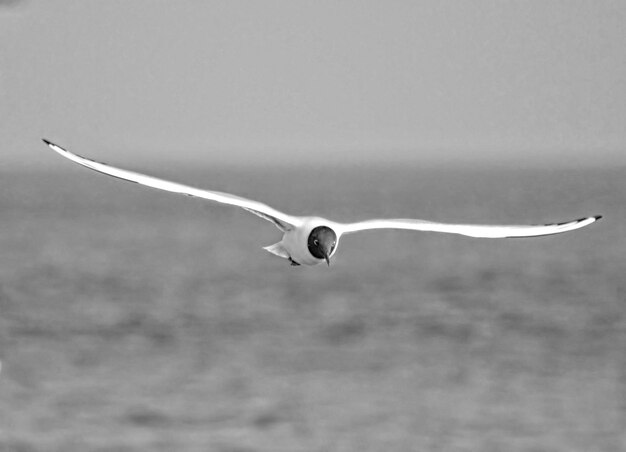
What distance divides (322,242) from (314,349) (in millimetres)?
37241

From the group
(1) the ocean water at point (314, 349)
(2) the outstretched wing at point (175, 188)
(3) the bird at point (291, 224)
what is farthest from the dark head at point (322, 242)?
(1) the ocean water at point (314, 349)

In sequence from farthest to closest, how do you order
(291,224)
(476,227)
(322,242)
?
1. (476,227)
2. (291,224)
3. (322,242)

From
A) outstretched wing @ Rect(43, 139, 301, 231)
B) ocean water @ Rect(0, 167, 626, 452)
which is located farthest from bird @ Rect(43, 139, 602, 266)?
ocean water @ Rect(0, 167, 626, 452)

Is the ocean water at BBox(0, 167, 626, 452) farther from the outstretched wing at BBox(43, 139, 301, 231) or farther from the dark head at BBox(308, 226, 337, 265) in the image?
the dark head at BBox(308, 226, 337, 265)

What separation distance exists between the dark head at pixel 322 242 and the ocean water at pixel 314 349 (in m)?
21.2

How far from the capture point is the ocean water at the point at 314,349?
116 ft

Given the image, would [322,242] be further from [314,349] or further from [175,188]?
[314,349]

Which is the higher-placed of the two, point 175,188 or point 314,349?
point 314,349

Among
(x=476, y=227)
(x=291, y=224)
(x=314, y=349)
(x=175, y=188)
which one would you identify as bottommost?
(x=291, y=224)

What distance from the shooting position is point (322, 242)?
1241cm

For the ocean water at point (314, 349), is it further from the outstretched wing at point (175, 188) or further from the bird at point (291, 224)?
the outstretched wing at point (175, 188)

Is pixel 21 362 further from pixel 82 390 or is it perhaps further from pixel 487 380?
pixel 487 380

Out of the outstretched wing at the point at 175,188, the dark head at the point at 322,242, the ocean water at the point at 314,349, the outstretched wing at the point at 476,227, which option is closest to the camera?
the dark head at the point at 322,242

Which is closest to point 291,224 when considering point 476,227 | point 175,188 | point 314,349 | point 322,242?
point 322,242
